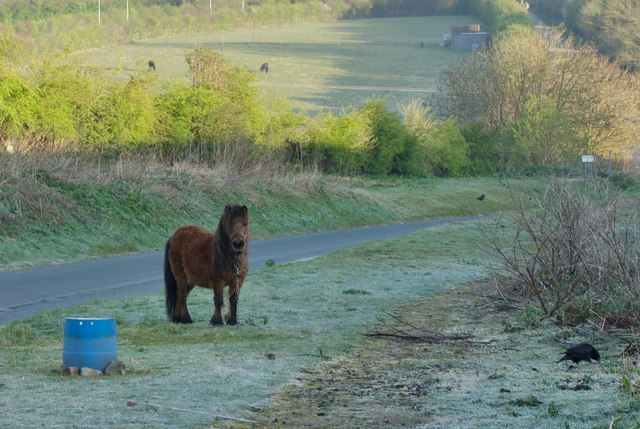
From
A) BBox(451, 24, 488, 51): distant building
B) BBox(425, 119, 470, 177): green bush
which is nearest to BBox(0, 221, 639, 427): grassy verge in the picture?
BBox(425, 119, 470, 177): green bush

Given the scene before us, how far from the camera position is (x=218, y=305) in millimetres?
11141

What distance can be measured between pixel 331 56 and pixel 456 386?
114881mm

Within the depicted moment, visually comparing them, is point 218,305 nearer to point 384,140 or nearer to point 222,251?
point 222,251

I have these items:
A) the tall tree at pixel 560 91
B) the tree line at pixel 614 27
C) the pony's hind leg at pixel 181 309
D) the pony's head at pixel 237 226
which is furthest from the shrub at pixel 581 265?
the tree line at pixel 614 27

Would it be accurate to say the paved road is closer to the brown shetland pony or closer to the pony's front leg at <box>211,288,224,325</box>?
the brown shetland pony

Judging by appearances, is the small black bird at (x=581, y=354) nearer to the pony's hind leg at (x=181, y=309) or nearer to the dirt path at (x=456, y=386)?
the dirt path at (x=456, y=386)

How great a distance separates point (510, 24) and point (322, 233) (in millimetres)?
86572

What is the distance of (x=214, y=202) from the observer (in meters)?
30.7

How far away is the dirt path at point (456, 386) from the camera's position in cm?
675

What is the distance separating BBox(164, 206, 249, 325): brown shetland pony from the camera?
10414mm

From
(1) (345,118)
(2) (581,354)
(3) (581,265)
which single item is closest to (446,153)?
(1) (345,118)

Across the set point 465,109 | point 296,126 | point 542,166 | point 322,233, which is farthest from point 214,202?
point 465,109

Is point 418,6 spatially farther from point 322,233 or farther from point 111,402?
point 111,402

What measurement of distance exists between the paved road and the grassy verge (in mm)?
1451
